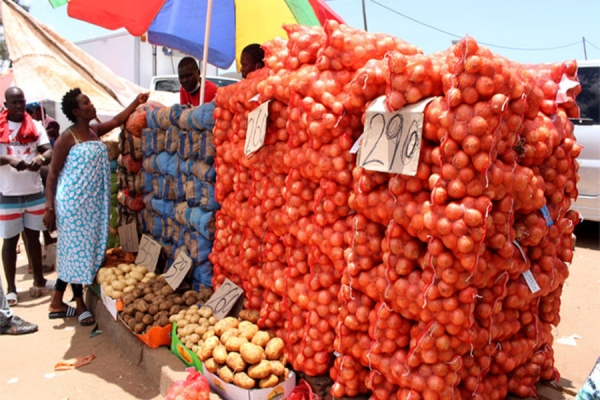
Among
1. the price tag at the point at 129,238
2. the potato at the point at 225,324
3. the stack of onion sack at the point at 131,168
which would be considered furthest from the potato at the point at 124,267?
the potato at the point at 225,324

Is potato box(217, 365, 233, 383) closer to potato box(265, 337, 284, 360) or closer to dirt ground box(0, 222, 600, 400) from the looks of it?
potato box(265, 337, 284, 360)

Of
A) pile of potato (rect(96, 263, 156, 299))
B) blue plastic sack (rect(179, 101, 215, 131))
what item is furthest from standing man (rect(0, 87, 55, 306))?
blue plastic sack (rect(179, 101, 215, 131))

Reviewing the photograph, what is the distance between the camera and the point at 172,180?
4.52 meters

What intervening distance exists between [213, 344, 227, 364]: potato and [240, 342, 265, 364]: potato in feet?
0.39

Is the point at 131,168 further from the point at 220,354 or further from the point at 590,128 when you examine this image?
the point at 590,128

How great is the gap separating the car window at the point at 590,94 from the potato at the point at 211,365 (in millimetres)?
5932

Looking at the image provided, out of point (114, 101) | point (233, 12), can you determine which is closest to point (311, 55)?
point (233, 12)

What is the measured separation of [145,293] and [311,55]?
250 cm

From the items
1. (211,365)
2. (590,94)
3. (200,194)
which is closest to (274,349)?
(211,365)

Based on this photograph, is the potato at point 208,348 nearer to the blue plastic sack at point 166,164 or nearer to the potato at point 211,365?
the potato at point 211,365

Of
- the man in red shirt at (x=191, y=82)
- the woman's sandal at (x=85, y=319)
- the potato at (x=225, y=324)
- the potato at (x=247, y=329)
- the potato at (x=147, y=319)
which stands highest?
the man in red shirt at (x=191, y=82)

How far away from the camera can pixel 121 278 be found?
4.43 metres

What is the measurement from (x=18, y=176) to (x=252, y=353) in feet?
11.9

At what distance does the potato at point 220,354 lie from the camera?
9.57ft
